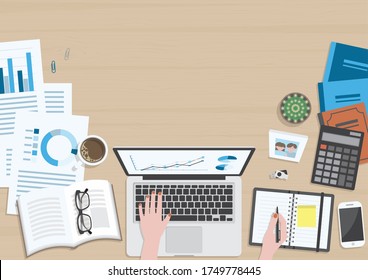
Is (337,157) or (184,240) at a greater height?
(337,157)

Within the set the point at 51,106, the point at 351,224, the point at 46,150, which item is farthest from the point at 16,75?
the point at 351,224

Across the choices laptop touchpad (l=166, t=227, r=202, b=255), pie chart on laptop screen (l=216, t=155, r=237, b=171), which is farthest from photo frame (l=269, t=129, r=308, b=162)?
laptop touchpad (l=166, t=227, r=202, b=255)

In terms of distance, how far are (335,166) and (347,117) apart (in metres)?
0.16

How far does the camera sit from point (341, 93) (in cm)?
236

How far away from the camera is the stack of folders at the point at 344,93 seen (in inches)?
92.7

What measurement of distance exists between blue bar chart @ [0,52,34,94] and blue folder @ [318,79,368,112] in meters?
0.95

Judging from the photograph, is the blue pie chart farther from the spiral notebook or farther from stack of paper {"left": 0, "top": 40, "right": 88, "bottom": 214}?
the spiral notebook

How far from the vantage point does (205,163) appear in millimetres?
2346

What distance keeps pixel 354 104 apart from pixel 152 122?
0.66 metres

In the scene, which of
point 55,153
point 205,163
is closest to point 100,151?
point 55,153

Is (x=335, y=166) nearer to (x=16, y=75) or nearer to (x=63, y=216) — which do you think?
(x=63, y=216)

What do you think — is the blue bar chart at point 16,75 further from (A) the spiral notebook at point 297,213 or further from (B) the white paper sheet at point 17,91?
(A) the spiral notebook at point 297,213

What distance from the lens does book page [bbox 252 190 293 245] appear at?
2348 mm

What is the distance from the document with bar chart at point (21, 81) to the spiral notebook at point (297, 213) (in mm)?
782
